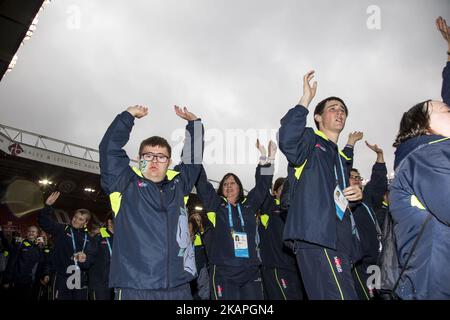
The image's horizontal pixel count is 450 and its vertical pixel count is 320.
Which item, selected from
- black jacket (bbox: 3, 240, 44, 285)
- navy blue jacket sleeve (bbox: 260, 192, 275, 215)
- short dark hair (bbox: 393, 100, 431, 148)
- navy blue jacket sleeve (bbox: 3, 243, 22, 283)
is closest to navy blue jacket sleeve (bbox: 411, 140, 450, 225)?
short dark hair (bbox: 393, 100, 431, 148)

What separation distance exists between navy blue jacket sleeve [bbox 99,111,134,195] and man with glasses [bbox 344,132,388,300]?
2163 millimetres

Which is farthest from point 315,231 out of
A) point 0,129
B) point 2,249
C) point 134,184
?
point 0,129

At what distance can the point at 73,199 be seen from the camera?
2331 cm

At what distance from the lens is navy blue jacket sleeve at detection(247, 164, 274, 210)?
578 centimetres

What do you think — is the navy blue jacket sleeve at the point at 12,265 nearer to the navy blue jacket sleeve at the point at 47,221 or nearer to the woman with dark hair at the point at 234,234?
the navy blue jacket sleeve at the point at 47,221

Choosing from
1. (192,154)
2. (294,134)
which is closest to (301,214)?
(294,134)

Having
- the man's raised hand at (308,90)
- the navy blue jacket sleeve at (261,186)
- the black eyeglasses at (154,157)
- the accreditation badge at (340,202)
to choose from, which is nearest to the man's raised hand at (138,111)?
the black eyeglasses at (154,157)

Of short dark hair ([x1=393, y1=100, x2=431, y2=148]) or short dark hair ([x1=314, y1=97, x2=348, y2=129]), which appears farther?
short dark hair ([x1=314, y1=97, x2=348, y2=129])

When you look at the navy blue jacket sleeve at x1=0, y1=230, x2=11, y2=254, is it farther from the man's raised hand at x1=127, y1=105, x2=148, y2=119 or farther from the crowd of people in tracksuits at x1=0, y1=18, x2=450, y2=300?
the man's raised hand at x1=127, y1=105, x2=148, y2=119

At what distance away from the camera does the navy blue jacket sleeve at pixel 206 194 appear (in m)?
5.38

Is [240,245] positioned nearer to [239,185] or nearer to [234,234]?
[234,234]

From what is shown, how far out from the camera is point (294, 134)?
297cm

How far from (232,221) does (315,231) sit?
2723 mm
